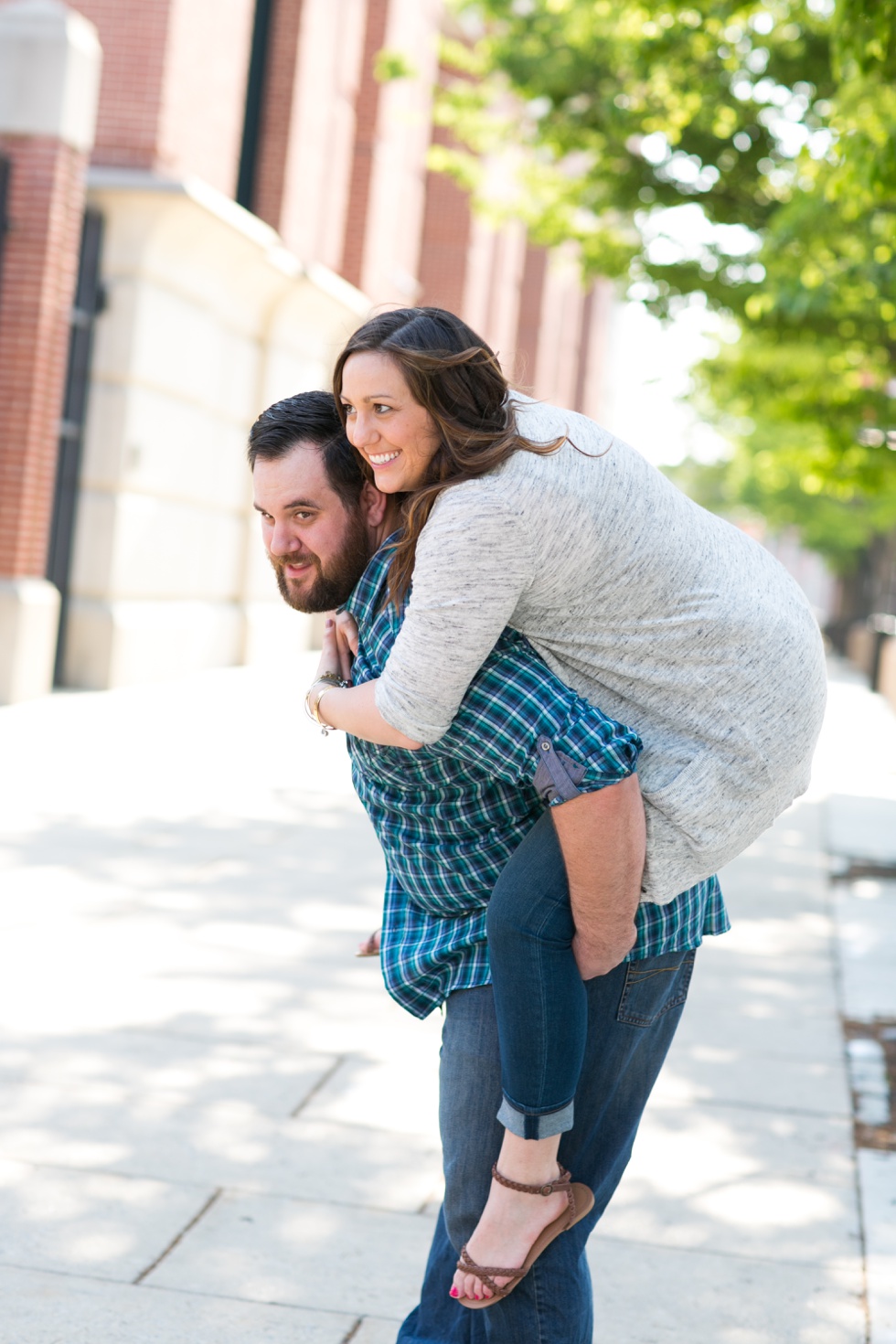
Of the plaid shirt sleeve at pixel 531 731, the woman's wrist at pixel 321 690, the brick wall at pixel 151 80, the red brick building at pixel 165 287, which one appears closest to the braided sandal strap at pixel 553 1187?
the plaid shirt sleeve at pixel 531 731

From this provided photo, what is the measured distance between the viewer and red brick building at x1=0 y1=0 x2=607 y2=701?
12477 millimetres

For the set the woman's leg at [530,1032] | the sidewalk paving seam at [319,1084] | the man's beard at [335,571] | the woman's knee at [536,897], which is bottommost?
the sidewalk paving seam at [319,1084]

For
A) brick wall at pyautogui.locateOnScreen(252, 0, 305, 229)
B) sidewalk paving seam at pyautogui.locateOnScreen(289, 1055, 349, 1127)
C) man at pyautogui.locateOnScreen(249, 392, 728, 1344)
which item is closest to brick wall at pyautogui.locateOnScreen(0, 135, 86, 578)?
brick wall at pyautogui.locateOnScreen(252, 0, 305, 229)

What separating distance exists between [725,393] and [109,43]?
24.4 ft

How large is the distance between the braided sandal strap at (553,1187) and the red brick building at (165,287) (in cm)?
1036

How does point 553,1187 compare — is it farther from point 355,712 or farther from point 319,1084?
point 319,1084

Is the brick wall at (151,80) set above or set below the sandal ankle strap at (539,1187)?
above

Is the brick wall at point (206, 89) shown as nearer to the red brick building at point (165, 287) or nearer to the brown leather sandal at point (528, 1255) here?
the red brick building at point (165, 287)

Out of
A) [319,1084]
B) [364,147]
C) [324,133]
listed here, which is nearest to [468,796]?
[319,1084]

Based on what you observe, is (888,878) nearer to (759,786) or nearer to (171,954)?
(171,954)

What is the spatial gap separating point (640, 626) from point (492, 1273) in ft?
3.21

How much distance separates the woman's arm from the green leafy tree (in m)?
6.36

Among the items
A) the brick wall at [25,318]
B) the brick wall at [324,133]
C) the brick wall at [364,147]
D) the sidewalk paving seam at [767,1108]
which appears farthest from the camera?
the brick wall at [364,147]

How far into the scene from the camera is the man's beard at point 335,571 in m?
2.39
